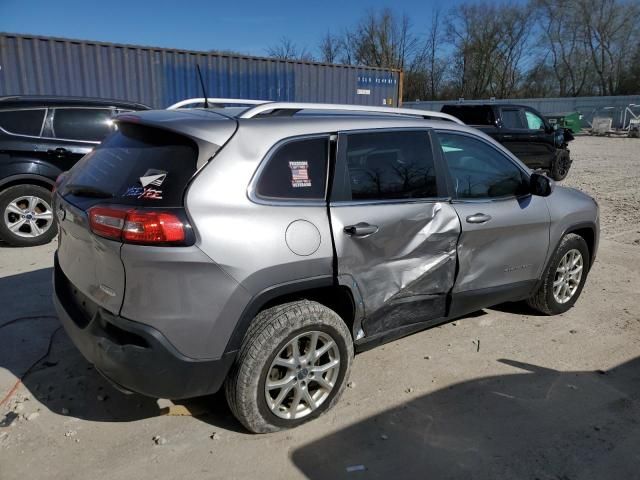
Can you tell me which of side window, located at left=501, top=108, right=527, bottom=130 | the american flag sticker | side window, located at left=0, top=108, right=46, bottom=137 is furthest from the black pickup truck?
the american flag sticker

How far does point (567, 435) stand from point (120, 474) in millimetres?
2364

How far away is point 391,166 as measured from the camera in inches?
125

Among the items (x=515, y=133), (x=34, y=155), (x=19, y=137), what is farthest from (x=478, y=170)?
(x=515, y=133)

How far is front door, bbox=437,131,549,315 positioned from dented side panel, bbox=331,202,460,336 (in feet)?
0.54

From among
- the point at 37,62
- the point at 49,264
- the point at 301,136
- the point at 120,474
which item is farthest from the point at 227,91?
the point at 120,474

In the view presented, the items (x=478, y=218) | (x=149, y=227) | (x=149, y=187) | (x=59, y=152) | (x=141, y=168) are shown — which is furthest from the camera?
(x=59, y=152)

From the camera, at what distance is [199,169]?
8.02ft

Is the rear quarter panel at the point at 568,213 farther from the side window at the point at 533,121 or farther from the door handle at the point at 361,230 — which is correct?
the side window at the point at 533,121

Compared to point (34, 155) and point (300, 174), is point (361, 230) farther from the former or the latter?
point (34, 155)

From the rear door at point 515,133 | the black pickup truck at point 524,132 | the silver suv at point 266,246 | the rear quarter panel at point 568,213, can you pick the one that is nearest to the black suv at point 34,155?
the silver suv at point 266,246

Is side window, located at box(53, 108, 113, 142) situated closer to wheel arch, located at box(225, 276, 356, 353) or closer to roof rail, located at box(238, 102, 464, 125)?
roof rail, located at box(238, 102, 464, 125)

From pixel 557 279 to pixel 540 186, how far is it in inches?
37.6

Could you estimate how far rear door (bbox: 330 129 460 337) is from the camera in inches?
113

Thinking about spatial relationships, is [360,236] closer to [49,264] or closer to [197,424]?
[197,424]
